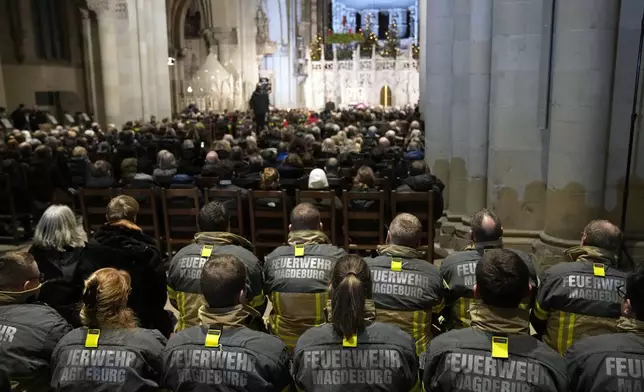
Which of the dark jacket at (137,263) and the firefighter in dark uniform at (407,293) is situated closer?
the firefighter in dark uniform at (407,293)

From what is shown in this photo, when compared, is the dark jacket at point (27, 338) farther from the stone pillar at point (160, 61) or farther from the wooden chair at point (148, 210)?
the stone pillar at point (160, 61)

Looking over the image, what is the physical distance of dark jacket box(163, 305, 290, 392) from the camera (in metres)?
2.42

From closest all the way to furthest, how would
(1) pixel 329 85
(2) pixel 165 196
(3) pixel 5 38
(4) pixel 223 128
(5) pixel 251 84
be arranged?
1. (2) pixel 165 196
2. (4) pixel 223 128
3. (3) pixel 5 38
4. (5) pixel 251 84
5. (1) pixel 329 85

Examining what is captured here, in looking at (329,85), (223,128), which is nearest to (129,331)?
(223,128)

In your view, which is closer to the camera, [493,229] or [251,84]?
[493,229]

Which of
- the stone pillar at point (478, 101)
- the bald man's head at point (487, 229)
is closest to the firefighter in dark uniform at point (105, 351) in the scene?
the bald man's head at point (487, 229)

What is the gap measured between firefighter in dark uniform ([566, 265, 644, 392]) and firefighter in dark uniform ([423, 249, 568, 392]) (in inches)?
3.8

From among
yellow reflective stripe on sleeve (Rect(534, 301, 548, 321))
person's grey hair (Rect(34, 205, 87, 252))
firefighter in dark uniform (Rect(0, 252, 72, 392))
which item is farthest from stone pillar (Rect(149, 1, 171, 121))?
yellow reflective stripe on sleeve (Rect(534, 301, 548, 321))

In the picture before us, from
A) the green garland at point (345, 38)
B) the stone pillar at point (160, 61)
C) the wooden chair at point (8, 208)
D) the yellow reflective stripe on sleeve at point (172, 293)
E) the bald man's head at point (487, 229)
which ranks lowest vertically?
the wooden chair at point (8, 208)

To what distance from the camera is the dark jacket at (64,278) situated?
3586 mm

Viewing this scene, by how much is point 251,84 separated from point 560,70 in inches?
955

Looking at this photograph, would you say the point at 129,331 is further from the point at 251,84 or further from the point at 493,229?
the point at 251,84

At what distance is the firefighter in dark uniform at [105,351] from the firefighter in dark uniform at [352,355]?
28.1 inches

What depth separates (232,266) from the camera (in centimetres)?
259
